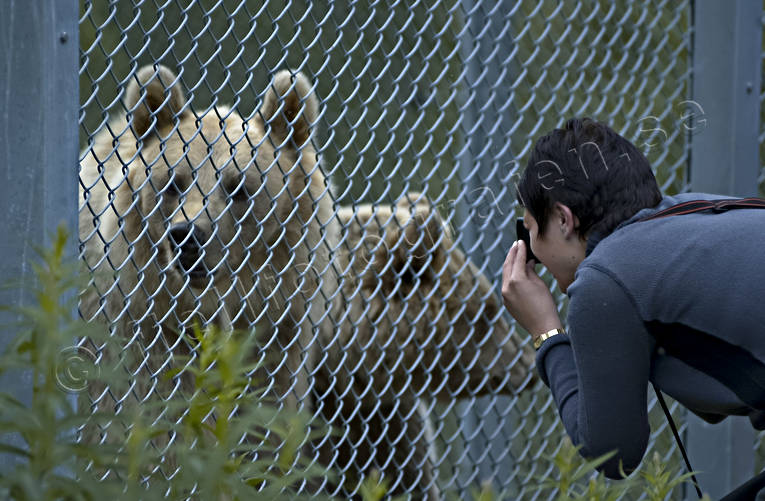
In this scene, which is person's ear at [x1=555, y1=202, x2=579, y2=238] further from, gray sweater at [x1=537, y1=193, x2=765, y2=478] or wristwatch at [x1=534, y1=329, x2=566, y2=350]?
wristwatch at [x1=534, y1=329, x2=566, y2=350]

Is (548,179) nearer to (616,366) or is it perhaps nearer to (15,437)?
(616,366)

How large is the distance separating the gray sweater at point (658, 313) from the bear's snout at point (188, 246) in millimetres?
1532

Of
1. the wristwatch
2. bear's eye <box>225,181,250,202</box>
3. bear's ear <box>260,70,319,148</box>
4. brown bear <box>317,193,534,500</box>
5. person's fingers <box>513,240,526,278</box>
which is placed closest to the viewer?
the wristwatch

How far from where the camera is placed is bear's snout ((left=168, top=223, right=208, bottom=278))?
330 cm

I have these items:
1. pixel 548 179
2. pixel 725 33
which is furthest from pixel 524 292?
pixel 725 33

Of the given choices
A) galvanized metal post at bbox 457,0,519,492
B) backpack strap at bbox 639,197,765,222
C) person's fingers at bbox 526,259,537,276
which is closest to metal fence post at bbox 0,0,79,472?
person's fingers at bbox 526,259,537,276

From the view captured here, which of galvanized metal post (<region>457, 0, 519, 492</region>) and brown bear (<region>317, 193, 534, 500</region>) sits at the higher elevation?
galvanized metal post (<region>457, 0, 519, 492</region>)

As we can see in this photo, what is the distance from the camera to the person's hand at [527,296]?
8.69 feet

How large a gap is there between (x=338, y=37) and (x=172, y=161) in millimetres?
870

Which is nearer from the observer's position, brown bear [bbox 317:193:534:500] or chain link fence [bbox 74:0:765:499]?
chain link fence [bbox 74:0:765:499]

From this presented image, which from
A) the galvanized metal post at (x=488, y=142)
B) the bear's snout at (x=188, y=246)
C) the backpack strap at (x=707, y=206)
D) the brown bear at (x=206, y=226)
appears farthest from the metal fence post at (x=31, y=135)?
the galvanized metal post at (x=488, y=142)

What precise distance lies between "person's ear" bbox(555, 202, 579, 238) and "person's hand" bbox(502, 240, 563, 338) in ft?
0.93

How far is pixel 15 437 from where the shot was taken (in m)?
2.20

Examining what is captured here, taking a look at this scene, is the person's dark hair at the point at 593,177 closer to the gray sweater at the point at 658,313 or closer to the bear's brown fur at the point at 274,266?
the gray sweater at the point at 658,313
